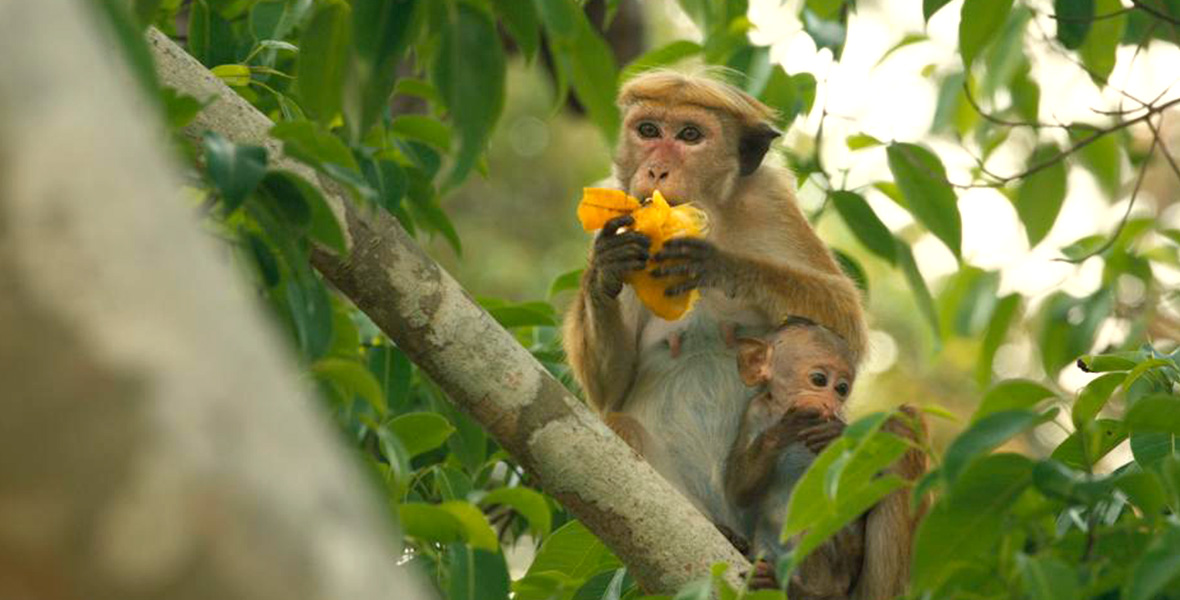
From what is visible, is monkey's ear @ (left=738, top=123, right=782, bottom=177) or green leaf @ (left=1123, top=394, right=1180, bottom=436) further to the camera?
monkey's ear @ (left=738, top=123, right=782, bottom=177)

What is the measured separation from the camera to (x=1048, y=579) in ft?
10.2

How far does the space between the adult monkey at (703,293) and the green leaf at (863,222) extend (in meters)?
0.26

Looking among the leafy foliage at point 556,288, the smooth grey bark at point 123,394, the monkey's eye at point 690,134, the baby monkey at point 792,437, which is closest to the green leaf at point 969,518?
the leafy foliage at point 556,288

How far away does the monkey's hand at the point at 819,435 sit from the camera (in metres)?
5.67

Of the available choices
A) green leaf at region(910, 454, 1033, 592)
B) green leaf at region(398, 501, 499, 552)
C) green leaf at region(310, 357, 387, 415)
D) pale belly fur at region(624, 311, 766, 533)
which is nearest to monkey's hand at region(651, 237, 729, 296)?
pale belly fur at region(624, 311, 766, 533)

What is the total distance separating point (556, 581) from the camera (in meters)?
4.76

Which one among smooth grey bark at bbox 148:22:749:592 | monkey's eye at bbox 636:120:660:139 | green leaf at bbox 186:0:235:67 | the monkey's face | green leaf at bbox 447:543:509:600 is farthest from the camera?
monkey's eye at bbox 636:120:660:139

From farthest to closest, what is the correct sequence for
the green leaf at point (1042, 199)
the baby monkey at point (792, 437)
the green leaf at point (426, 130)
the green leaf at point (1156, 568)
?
1. the green leaf at point (1042, 199)
2. the green leaf at point (426, 130)
3. the baby monkey at point (792, 437)
4. the green leaf at point (1156, 568)

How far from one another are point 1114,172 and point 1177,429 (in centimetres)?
409

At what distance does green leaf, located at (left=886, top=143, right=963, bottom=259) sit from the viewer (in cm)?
590

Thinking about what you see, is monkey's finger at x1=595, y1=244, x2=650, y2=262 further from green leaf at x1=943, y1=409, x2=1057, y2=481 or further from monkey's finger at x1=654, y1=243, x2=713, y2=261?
green leaf at x1=943, y1=409, x2=1057, y2=481

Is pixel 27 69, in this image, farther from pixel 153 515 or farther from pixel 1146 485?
pixel 1146 485

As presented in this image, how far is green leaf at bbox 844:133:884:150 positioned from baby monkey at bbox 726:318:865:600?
0.75m

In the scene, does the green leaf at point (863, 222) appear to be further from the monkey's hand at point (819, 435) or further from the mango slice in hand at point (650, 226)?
the monkey's hand at point (819, 435)
